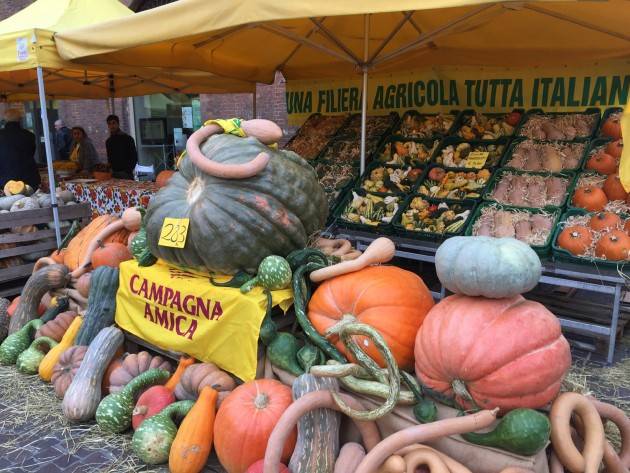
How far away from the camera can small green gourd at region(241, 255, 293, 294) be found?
275cm

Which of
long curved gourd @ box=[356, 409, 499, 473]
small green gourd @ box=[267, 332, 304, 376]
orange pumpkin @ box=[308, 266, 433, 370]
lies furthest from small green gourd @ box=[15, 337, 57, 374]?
long curved gourd @ box=[356, 409, 499, 473]

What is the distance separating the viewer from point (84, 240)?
4.39 metres

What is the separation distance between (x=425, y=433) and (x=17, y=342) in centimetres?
330

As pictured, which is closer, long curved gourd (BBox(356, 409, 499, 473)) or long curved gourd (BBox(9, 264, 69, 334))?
long curved gourd (BBox(356, 409, 499, 473))

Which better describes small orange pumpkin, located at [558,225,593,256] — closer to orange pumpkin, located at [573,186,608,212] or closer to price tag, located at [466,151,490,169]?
orange pumpkin, located at [573,186,608,212]

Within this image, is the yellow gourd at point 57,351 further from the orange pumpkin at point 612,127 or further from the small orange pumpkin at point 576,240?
the orange pumpkin at point 612,127

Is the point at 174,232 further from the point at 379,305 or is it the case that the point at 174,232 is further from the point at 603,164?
the point at 603,164

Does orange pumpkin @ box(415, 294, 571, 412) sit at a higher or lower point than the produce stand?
higher

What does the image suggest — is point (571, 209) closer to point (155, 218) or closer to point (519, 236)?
point (519, 236)

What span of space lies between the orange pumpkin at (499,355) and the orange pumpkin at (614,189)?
2.70m

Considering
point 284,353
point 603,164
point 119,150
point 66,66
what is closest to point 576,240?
point 603,164

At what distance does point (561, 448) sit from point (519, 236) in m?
2.53

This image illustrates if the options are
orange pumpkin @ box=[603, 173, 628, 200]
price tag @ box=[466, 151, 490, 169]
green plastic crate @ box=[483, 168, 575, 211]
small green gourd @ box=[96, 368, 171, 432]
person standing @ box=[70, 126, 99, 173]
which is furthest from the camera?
person standing @ box=[70, 126, 99, 173]

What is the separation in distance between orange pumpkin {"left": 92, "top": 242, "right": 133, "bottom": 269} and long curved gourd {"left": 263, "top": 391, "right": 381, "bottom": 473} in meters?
2.45
